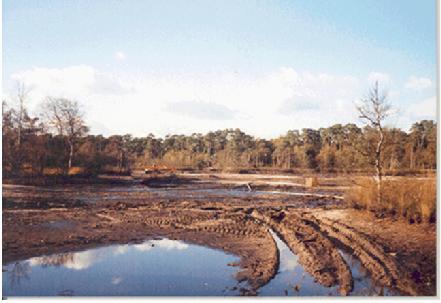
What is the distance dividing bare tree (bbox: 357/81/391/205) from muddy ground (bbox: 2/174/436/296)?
0.87 m

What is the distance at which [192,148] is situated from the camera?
30.6 feet

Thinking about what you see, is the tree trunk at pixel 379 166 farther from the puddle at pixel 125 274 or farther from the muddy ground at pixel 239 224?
the puddle at pixel 125 274

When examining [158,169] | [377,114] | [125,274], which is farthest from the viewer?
[158,169]

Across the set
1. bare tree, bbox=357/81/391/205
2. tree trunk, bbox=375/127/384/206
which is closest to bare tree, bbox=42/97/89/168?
bare tree, bbox=357/81/391/205

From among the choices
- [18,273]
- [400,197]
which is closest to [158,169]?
[18,273]

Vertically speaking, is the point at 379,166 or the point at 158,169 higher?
the point at 379,166

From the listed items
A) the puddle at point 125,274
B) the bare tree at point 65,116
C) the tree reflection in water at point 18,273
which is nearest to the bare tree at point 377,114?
the puddle at point 125,274

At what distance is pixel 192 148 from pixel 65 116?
2557 mm

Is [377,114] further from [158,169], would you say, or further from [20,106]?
[20,106]

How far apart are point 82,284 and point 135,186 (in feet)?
13.9

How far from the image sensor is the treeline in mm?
8008

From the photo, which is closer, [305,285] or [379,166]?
[305,285]

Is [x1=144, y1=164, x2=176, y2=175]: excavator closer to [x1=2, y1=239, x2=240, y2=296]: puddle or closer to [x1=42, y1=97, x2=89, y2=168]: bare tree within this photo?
[x1=42, y1=97, x2=89, y2=168]: bare tree

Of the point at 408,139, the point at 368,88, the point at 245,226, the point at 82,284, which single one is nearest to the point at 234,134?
the point at 245,226
